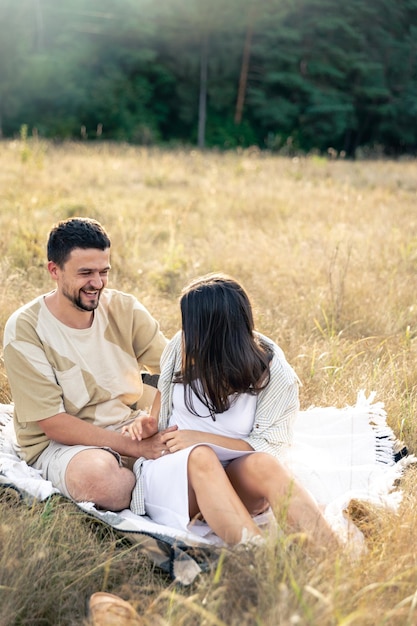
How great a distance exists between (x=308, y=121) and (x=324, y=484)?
26.7m

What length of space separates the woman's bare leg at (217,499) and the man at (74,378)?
315 millimetres

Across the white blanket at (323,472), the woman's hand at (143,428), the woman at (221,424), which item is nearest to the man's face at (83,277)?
the woman at (221,424)

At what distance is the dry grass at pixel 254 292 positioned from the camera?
2.12 metres

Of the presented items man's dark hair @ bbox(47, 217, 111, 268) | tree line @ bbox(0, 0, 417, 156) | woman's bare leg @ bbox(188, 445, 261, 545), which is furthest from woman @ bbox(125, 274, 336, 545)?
tree line @ bbox(0, 0, 417, 156)

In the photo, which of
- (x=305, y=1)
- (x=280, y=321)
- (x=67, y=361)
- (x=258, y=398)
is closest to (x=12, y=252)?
(x=280, y=321)

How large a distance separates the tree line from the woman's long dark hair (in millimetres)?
23114

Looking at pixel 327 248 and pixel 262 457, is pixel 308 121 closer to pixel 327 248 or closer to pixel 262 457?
pixel 327 248

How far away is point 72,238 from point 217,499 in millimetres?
1219

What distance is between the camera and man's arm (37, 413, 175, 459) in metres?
2.97

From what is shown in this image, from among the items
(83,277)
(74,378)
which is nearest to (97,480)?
(74,378)

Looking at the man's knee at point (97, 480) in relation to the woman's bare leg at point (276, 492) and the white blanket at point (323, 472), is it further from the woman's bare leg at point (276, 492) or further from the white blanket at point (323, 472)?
the woman's bare leg at point (276, 492)

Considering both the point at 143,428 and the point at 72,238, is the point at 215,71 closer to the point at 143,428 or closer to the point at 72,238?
the point at 72,238

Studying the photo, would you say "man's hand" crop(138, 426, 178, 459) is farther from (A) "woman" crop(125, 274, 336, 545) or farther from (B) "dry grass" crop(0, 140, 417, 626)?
(B) "dry grass" crop(0, 140, 417, 626)

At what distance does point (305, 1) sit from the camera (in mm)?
28766
